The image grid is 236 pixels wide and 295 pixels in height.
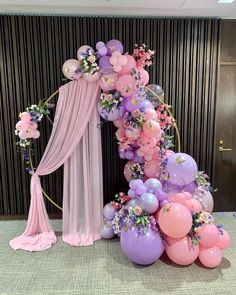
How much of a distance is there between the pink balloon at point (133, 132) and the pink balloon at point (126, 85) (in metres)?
0.37

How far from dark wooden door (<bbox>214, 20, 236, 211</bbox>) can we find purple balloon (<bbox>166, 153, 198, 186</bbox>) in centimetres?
135

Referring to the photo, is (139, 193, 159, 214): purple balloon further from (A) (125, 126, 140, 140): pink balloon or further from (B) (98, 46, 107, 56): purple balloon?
(B) (98, 46, 107, 56): purple balloon

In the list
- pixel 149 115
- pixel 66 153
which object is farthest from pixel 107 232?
pixel 149 115

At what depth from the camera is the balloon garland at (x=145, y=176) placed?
2697 millimetres

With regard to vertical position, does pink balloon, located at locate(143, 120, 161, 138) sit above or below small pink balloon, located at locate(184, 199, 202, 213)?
above

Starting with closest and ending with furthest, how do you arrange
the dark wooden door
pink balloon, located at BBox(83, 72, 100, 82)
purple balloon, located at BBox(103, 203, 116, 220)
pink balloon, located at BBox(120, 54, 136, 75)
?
pink balloon, located at BBox(120, 54, 136, 75)
pink balloon, located at BBox(83, 72, 100, 82)
purple balloon, located at BBox(103, 203, 116, 220)
the dark wooden door

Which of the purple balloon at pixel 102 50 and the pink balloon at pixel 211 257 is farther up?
the purple balloon at pixel 102 50

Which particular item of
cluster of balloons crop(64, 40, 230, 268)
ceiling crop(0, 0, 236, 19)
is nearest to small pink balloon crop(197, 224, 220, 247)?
cluster of balloons crop(64, 40, 230, 268)

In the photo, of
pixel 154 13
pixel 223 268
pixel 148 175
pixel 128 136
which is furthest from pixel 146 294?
pixel 154 13

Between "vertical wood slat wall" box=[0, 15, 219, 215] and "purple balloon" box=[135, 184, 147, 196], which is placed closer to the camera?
"purple balloon" box=[135, 184, 147, 196]

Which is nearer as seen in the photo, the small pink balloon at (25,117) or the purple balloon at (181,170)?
the purple balloon at (181,170)

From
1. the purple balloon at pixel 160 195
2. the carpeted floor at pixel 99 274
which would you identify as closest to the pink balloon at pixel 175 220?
the purple balloon at pixel 160 195

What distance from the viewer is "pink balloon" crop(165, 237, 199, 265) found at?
2.69 meters

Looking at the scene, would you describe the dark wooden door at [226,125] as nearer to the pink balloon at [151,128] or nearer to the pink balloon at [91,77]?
the pink balloon at [151,128]
